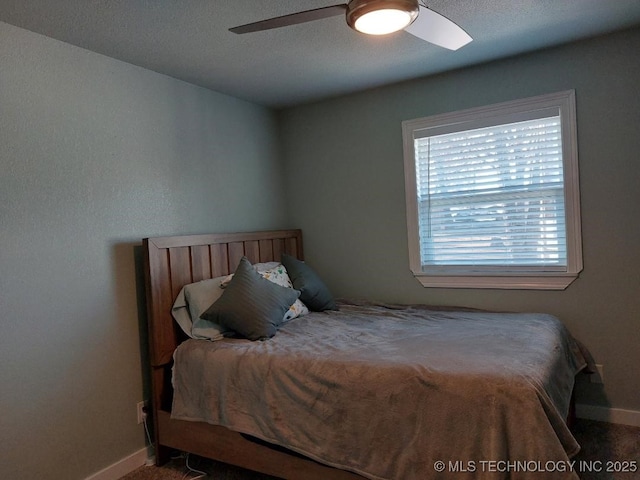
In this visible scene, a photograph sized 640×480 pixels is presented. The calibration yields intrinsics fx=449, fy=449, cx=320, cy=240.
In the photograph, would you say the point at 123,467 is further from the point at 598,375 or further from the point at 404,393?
the point at 598,375

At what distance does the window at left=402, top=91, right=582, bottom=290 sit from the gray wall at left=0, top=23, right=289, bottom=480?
167cm

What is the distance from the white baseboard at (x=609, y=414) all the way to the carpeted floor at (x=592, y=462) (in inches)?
1.6

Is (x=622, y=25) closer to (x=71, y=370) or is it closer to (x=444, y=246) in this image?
(x=444, y=246)

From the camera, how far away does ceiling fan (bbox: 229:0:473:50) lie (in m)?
1.55

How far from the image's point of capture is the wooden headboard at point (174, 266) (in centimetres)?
255

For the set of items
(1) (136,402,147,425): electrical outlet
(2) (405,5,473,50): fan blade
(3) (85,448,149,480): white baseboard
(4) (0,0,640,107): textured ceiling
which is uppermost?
(4) (0,0,640,107): textured ceiling

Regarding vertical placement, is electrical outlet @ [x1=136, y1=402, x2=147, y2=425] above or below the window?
below

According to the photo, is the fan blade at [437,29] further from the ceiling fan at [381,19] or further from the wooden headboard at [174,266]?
the wooden headboard at [174,266]

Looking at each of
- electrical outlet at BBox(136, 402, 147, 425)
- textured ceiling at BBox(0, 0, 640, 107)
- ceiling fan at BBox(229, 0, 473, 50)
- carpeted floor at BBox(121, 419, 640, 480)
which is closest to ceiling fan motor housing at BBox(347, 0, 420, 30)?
ceiling fan at BBox(229, 0, 473, 50)

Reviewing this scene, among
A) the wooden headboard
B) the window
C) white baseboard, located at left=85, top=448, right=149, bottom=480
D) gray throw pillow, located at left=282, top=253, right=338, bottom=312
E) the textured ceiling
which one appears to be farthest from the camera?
gray throw pillow, located at left=282, top=253, right=338, bottom=312

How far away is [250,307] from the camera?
2.54 m

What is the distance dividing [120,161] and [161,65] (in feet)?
2.15

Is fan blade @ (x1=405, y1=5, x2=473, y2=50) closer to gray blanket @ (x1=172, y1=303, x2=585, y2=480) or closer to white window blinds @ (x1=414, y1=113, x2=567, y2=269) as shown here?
white window blinds @ (x1=414, y1=113, x2=567, y2=269)

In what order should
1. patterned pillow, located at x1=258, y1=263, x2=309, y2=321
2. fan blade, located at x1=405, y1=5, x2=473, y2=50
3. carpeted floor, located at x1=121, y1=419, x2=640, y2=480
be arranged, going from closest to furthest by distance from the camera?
1. fan blade, located at x1=405, y1=5, x2=473, y2=50
2. carpeted floor, located at x1=121, y1=419, x2=640, y2=480
3. patterned pillow, located at x1=258, y1=263, x2=309, y2=321
